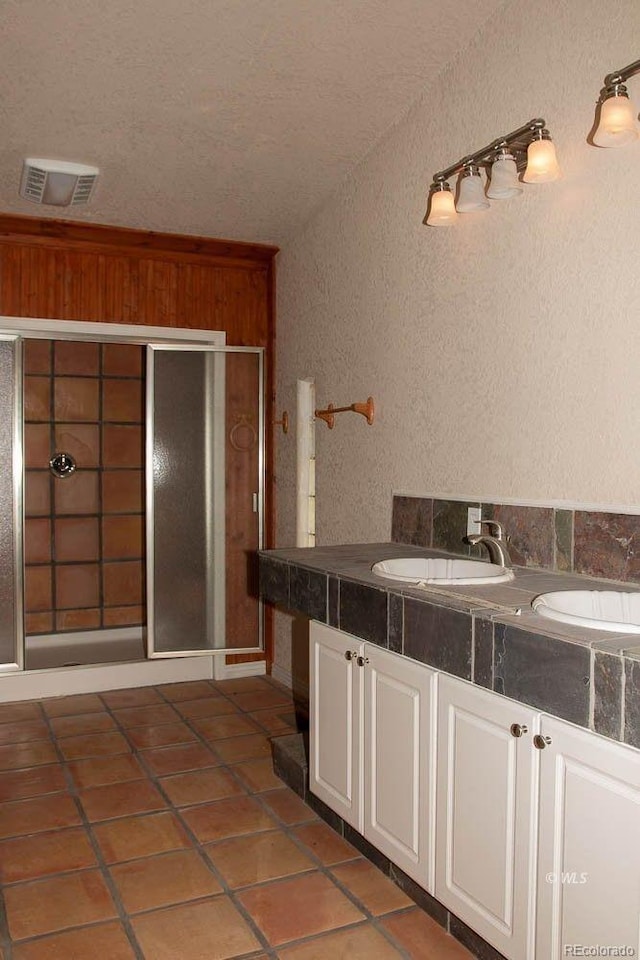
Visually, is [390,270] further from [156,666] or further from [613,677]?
[156,666]

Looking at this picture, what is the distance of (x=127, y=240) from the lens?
408cm

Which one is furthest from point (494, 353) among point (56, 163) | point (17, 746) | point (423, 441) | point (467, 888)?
point (17, 746)

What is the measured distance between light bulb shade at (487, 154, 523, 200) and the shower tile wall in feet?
11.3

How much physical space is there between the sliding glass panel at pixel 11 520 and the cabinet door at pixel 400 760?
236cm

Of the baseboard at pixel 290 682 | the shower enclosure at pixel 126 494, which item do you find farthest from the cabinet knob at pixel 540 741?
the shower enclosure at pixel 126 494

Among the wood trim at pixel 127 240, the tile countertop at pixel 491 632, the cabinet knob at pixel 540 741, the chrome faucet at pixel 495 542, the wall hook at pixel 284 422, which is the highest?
the wood trim at pixel 127 240

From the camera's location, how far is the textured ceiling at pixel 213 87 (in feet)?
7.68

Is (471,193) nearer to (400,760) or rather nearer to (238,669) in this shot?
(400,760)

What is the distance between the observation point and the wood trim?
12.7 ft

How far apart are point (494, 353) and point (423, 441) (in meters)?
0.51

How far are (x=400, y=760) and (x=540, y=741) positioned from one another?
1.97ft

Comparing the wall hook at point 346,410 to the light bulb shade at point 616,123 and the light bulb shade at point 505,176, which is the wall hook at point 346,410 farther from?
the light bulb shade at point 616,123

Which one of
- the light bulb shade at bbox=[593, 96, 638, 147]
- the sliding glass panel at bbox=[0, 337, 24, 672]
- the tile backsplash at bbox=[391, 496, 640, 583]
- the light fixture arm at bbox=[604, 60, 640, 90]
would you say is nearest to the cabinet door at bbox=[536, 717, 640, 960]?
the tile backsplash at bbox=[391, 496, 640, 583]

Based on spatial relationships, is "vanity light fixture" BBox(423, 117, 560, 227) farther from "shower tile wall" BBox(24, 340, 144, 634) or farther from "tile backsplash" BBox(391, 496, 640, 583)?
"shower tile wall" BBox(24, 340, 144, 634)
